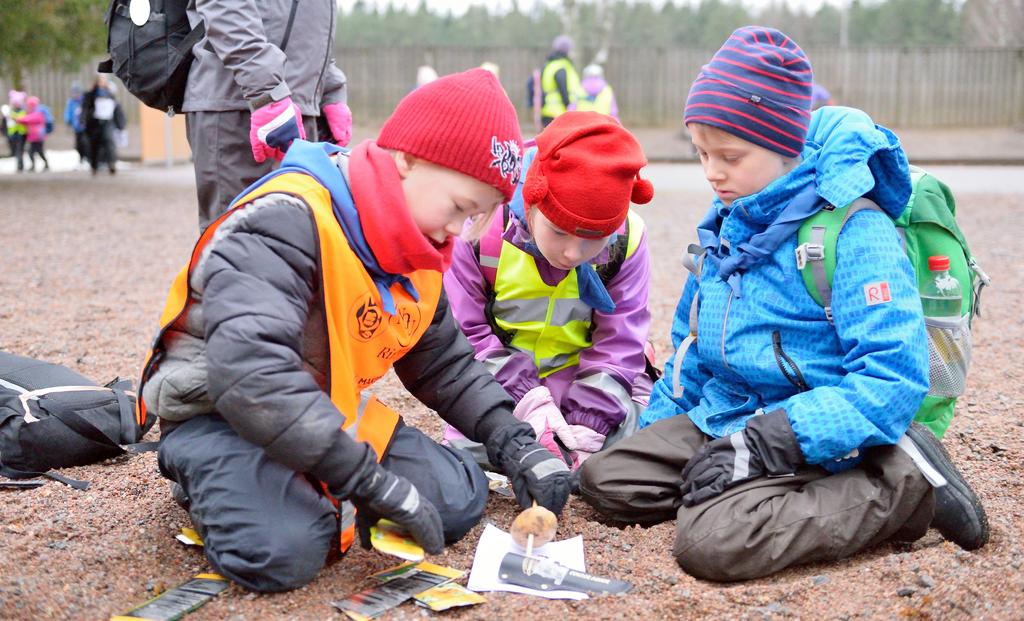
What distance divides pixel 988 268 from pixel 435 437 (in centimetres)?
475

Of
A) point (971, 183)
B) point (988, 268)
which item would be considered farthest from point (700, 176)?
point (988, 268)

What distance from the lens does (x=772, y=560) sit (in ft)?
7.94

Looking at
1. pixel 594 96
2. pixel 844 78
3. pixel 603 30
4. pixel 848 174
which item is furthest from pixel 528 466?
pixel 603 30

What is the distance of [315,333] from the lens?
2352 mm

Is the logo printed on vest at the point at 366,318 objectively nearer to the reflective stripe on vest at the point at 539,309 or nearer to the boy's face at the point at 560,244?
the boy's face at the point at 560,244

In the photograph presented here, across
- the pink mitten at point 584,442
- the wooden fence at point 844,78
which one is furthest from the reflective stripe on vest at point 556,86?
the pink mitten at point 584,442

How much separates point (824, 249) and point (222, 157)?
2.19 meters

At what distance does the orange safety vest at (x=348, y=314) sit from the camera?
2297 millimetres

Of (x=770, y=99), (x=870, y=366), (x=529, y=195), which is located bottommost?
(x=870, y=366)

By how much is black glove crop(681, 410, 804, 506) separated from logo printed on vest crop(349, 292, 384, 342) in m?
0.88

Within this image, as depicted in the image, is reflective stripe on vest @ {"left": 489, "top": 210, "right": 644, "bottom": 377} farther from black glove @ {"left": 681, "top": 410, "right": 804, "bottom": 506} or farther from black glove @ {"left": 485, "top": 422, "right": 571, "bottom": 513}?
black glove @ {"left": 681, "top": 410, "right": 804, "bottom": 506}

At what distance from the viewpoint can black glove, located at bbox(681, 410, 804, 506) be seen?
2.49 metres

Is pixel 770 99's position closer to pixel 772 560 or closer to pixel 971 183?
pixel 772 560

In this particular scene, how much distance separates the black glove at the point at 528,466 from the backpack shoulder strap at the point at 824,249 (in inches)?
30.3
